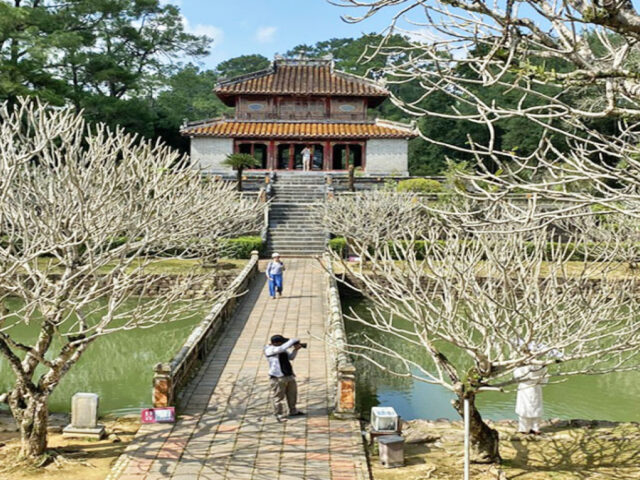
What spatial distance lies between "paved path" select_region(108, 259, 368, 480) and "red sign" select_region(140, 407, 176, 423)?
0.12 m

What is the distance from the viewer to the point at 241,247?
25172 mm

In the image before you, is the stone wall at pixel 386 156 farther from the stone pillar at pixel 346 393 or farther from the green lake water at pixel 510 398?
the stone pillar at pixel 346 393

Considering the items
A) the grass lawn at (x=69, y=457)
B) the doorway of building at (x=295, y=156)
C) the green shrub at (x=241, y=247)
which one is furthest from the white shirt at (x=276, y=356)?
the doorway of building at (x=295, y=156)

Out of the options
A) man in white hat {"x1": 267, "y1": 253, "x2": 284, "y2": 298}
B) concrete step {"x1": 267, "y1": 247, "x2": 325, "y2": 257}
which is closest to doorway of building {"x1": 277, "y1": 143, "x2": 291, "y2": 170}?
concrete step {"x1": 267, "y1": 247, "x2": 325, "y2": 257}

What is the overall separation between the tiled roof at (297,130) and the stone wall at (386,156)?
0.65 metres

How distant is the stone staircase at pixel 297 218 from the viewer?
87.8 feet

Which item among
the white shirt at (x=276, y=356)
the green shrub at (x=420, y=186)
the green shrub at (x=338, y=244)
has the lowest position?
the white shirt at (x=276, y=356)

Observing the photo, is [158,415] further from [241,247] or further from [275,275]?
[241,247]

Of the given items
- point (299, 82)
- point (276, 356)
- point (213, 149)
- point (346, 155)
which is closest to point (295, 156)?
point (346, 155)

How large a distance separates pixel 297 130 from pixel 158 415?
29.2 m

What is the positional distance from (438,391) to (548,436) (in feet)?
12.9

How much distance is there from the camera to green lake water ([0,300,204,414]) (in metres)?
12.3

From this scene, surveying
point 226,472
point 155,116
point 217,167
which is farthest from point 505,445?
point 155,116

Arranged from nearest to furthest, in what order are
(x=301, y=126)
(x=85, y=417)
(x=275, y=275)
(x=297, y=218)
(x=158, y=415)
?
1. (x=85, y=417)
2. (x=158, y=415)
3. (x=275, y=275)
4. (x=297, y=218)
5. (x=301, y=126)
